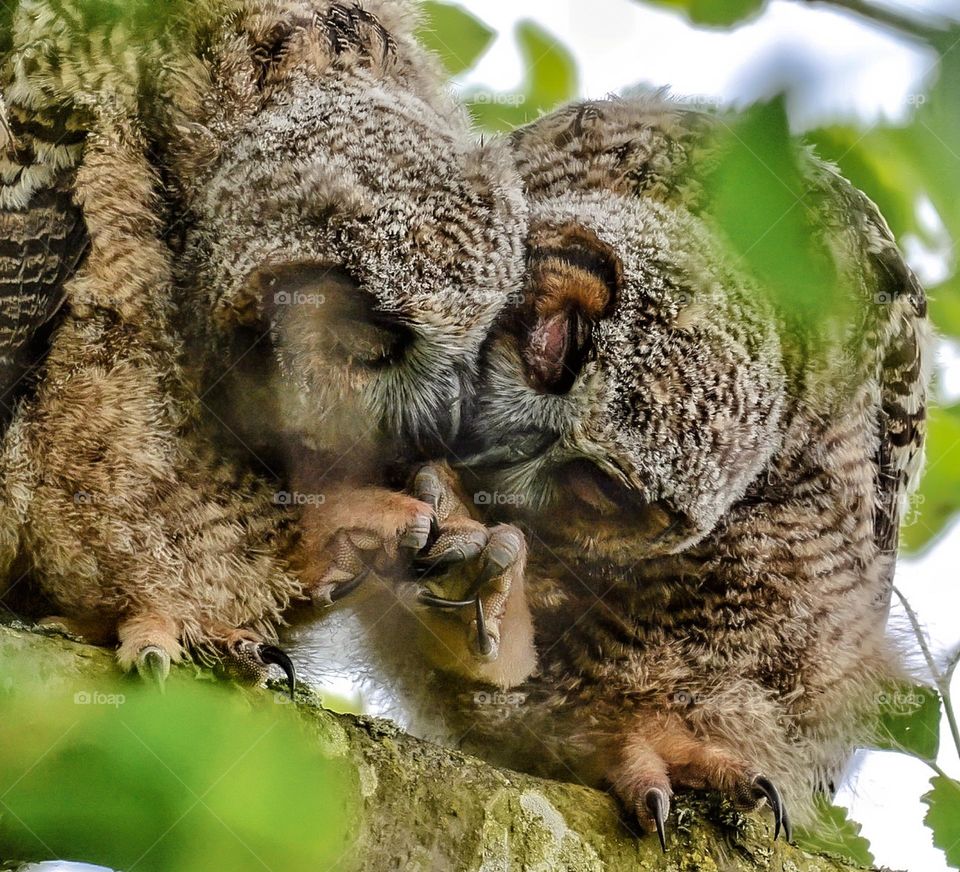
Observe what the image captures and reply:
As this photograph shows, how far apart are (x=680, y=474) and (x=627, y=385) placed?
0.65ft

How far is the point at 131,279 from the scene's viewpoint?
201 centimetres

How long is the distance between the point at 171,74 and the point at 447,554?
1.04 m

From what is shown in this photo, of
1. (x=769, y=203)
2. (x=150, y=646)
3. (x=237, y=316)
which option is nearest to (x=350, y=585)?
(x=150, y=646)

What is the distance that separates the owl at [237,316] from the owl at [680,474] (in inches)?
7.1

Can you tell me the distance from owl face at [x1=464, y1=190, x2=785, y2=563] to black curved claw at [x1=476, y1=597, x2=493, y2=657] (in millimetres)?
290

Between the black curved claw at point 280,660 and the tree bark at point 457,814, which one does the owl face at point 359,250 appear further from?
the tree bark at point 457,814

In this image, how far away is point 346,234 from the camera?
183cm

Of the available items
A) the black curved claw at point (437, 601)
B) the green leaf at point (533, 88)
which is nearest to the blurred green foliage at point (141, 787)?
the black curved claw at point (437, 601)

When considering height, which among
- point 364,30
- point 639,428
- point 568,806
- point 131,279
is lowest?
point 568,806

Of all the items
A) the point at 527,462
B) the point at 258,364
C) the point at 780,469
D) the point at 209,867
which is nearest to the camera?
the point at 209,867

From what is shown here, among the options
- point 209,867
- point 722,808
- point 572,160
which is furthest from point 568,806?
point 572,160

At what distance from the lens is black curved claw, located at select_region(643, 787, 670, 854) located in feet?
5.97

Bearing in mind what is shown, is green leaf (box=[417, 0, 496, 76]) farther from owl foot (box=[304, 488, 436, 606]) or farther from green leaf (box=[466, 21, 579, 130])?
owl foot (box=[304, 488, 436, 606])

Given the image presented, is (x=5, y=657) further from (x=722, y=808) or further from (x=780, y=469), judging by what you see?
(x=780, y=469)
